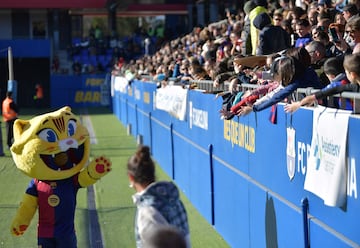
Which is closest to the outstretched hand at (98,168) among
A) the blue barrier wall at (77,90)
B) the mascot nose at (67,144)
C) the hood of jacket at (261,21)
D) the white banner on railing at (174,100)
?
the mascot nose at (67,144)

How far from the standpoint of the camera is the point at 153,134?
20828 millimetres

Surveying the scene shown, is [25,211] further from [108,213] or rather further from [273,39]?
[108,213]

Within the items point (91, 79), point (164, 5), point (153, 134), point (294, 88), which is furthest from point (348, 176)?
point (164, 5)

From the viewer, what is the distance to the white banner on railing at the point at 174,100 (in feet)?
47.3

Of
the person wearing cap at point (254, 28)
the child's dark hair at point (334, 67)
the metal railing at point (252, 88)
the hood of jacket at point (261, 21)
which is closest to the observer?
the metal railing at point (252, 88)

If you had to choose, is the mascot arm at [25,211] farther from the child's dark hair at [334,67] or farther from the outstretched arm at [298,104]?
the child's dark hair at [334,67]

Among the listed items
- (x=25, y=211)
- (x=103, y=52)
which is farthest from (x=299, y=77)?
(x=103, y=52)

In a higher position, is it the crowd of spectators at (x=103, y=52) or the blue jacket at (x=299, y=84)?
the crowd of spectators at (x=103, y=52)

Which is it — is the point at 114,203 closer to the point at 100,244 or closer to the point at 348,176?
the point at 100,244

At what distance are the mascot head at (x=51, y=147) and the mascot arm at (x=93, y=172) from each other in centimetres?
10

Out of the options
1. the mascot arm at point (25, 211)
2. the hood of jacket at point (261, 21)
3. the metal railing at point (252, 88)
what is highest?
the hood of jacket at point (261, 21)

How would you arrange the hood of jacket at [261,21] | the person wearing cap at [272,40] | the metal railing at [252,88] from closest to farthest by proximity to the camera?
the metal railing at [252,88]
the person wearing cap at [272,40]
the hood of jacket at [261,21]

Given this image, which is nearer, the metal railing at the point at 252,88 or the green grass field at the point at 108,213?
the metal railing at the point at 252,88

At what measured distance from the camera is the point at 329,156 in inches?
242
